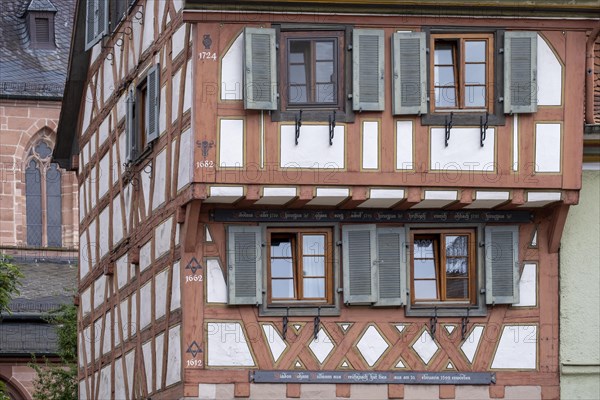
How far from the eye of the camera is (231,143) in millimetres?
27328

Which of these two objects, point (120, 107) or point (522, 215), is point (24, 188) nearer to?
point (120, 107)

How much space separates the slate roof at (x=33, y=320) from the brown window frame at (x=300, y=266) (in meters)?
22.5

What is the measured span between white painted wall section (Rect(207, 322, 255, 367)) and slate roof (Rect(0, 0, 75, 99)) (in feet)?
112

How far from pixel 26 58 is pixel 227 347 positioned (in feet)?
115

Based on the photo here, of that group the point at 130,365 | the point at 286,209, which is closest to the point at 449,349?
the point at 286,209

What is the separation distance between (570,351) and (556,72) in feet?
11.6

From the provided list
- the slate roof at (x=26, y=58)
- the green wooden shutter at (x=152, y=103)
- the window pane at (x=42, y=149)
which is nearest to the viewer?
the green wooden shutter at (x=152, y=103)

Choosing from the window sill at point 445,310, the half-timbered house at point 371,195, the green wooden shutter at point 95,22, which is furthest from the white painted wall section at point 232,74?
the green wooden shutter at point 95,22

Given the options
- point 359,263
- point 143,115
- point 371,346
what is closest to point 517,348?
point 371,346

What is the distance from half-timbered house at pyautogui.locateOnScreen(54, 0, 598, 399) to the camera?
1081 inches

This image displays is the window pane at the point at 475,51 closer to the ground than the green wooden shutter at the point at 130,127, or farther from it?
farther from it

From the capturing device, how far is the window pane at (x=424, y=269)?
28.5m

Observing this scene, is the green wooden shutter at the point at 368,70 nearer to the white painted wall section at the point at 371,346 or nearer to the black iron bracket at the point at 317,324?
the black iron bracket at the point at 317,324

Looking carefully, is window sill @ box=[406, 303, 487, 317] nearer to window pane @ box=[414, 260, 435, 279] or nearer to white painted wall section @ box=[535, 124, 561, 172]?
window pane @ box=[414, 260, 435, 279]
